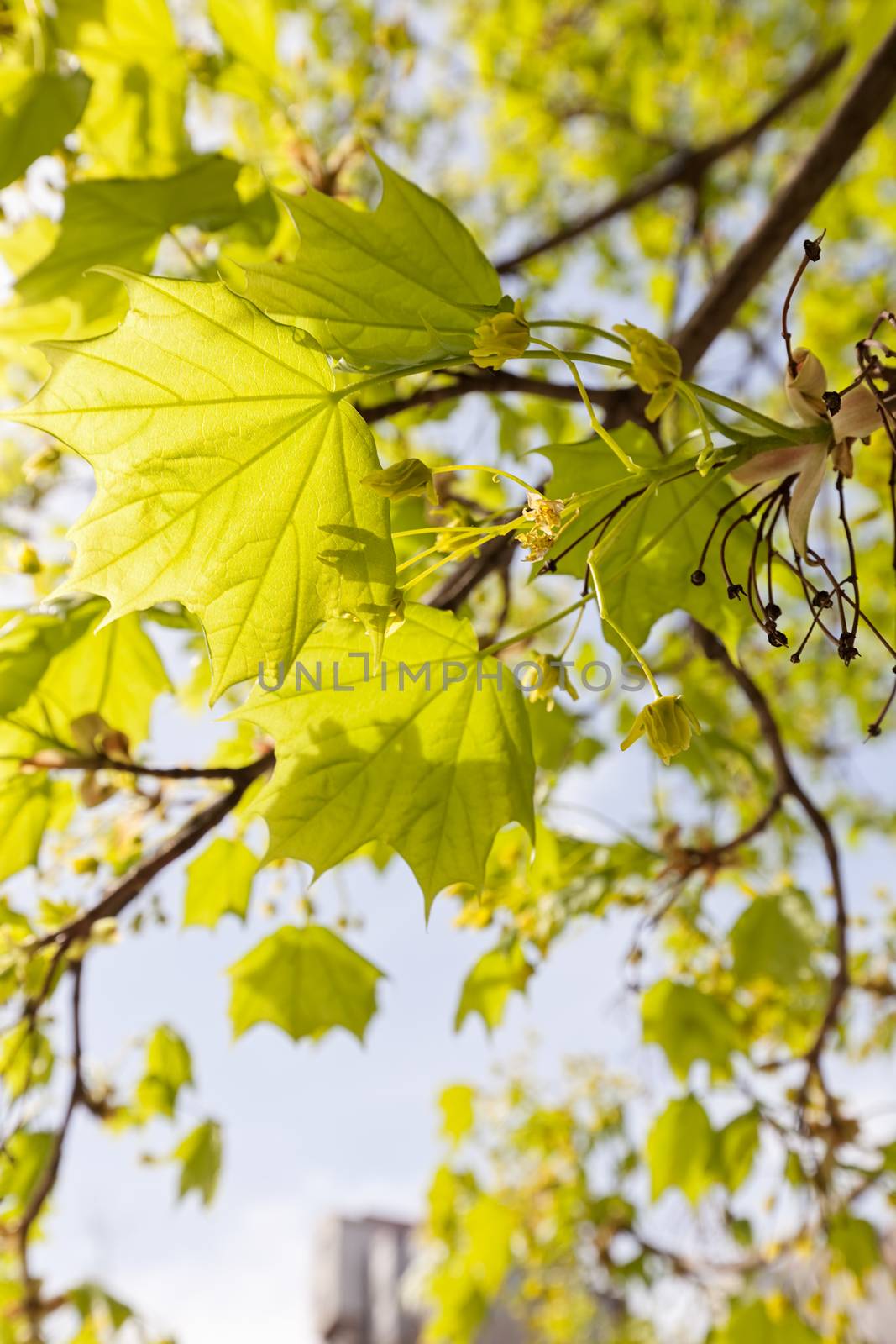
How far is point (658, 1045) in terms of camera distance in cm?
192

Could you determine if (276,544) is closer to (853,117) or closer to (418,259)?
(418,259)

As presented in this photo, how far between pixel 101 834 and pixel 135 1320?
1272mm

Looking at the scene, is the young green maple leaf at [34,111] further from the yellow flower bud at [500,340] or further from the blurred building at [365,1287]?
the blurred building at [365,1287]

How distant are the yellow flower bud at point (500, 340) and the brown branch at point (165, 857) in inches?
25.4

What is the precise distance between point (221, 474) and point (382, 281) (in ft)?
0.66

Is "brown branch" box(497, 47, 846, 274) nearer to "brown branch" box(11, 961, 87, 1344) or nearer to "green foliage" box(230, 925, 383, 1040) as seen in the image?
"green foliage" box(230, 925, 383, 1040)

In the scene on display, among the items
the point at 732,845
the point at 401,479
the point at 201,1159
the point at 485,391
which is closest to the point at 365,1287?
the point at 201,1159

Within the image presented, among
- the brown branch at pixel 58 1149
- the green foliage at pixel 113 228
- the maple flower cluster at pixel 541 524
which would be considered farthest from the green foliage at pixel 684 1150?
the green foliage at pixel 113 228

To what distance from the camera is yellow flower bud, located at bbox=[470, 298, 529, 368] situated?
2.28 feet

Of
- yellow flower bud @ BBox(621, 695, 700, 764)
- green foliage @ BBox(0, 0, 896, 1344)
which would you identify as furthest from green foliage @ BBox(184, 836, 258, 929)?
yellow flower bud @ BBox(621, 695, 700, 764)

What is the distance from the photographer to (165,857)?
3.90 feet

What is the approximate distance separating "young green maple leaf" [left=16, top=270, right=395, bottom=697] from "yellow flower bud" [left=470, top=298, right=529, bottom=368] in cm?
12

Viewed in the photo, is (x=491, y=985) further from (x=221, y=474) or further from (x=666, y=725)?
(x=221, y=474)

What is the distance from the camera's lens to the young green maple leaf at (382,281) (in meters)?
0.75
